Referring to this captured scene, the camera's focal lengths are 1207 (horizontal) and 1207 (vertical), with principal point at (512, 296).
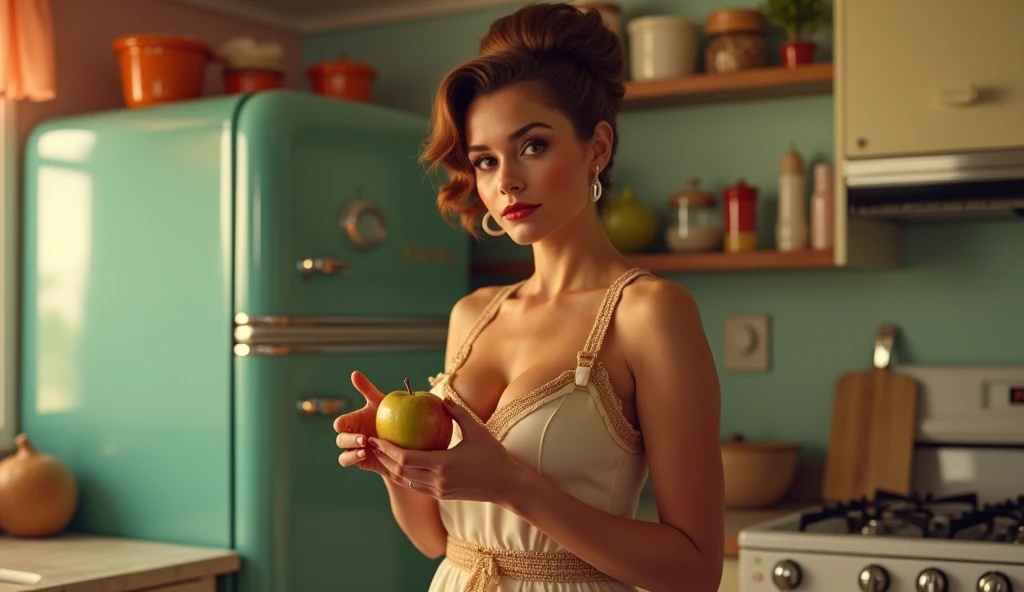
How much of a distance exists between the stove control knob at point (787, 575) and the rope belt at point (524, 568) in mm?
900

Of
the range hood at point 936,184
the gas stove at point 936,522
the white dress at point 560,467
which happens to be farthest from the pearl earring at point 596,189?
the range hood at point 936,184

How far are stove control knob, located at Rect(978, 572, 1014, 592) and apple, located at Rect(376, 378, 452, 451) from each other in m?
1.23

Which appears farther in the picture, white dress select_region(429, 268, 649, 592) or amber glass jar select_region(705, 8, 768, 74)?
amber glass jar select_region(705, 8, 768, 74)

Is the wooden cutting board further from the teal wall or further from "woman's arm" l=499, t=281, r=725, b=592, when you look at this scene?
"woman's arm" l=499, t=281, r=725, b=592

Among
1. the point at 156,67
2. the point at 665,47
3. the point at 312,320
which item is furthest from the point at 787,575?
the point at 156,67

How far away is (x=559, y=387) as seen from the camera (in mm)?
1458

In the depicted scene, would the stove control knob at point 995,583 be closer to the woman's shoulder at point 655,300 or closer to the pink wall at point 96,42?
the woman's shoulder at point 655,300

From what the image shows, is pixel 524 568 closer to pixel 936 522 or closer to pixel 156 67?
pixel 936 522

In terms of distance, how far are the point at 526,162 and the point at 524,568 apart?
19.6 inches

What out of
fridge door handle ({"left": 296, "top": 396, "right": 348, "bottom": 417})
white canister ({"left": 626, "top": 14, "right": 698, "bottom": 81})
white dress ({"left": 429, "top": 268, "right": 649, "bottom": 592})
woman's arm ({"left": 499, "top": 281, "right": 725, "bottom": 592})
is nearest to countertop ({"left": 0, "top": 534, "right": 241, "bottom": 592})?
fridge door handle ({"left": 296, "top": 396, "right": 348, "bottom": 417})

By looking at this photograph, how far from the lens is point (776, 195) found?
9.84 feet

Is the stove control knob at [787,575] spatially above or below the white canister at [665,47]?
below

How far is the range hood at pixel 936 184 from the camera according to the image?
94.5 inches

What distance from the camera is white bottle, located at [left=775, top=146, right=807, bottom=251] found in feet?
9.22
